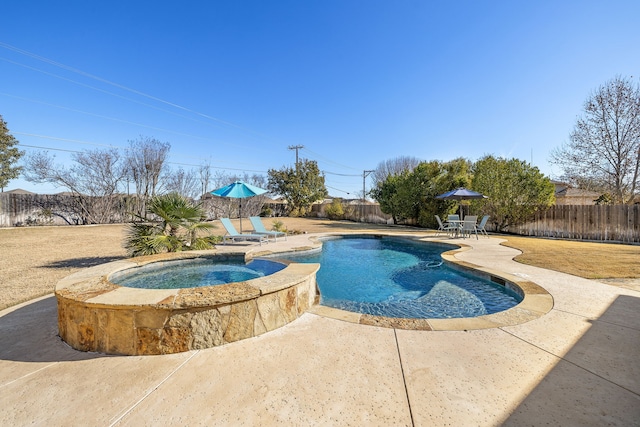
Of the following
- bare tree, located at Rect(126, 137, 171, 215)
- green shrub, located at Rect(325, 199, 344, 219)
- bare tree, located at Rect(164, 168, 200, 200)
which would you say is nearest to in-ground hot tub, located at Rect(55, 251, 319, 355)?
bare tree, located at Rect(126, 137, 171, 215)

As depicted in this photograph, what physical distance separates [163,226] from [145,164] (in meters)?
17.1

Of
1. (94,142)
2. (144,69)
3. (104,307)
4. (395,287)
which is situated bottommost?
(395,287)

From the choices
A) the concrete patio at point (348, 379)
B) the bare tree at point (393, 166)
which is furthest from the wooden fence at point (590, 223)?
the bare tree at point (393, 166)

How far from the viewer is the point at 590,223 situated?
10461 mm

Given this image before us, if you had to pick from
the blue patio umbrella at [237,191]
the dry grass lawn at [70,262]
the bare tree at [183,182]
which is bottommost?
the dry grass lawn at [70,262]

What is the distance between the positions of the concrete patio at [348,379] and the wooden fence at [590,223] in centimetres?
1070

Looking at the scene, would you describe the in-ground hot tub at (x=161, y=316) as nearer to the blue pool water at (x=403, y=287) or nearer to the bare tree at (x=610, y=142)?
the blue pool water at (x=403, y=287)

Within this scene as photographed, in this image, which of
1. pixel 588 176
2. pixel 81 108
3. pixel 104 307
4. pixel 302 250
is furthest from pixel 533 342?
pixel 81 108

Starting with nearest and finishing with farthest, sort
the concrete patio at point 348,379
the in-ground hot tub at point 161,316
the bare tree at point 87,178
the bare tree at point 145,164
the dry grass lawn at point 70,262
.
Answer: the concrete patio at point 348,379, the in-ground hot tub at point 161,316, the dry grass lawn at point 70,262, the bare tree at point 87,178, the bare tree at point 145,164

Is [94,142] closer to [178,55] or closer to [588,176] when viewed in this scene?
[178,55]

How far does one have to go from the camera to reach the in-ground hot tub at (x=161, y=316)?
7.74ft

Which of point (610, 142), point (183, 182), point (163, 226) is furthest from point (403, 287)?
point (183, 182)

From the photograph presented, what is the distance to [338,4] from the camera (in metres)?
9.42

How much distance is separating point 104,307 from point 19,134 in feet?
81.2
